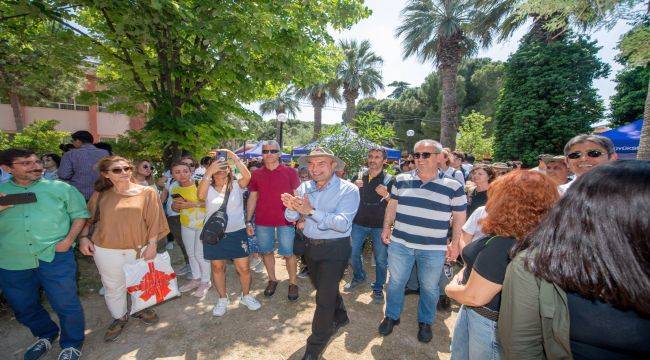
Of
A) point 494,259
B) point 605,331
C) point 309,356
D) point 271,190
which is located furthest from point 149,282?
point 605,331

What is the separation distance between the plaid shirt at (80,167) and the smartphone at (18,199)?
203 centimetres

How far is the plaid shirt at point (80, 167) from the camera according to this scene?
4.47 m

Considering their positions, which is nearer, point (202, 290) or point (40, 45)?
point (202, 290)

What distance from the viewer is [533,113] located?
13930mm

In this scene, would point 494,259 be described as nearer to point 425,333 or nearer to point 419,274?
point 419,274

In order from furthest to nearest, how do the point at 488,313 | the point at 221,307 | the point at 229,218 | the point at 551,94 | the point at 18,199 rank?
the point at 551,94
the point at 221,307
the point at 229,218
the point at 18,199
the point at 488,313

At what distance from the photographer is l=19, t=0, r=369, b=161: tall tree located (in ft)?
13.3

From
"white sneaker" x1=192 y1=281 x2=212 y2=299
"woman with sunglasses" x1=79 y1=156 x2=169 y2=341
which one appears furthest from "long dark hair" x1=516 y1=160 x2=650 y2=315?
"white sneaker" x1=192 y1=281 x2=212 y2=299

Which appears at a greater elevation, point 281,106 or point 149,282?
point 281,106

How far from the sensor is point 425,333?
327 centimetres

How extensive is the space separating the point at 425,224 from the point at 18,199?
384 centimetres

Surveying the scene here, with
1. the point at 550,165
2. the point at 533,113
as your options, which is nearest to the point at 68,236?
the point at 550,165

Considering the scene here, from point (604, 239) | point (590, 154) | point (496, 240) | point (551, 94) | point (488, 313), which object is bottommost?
point (488, 313)

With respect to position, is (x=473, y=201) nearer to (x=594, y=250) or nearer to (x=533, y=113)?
(x=594, y=250)
